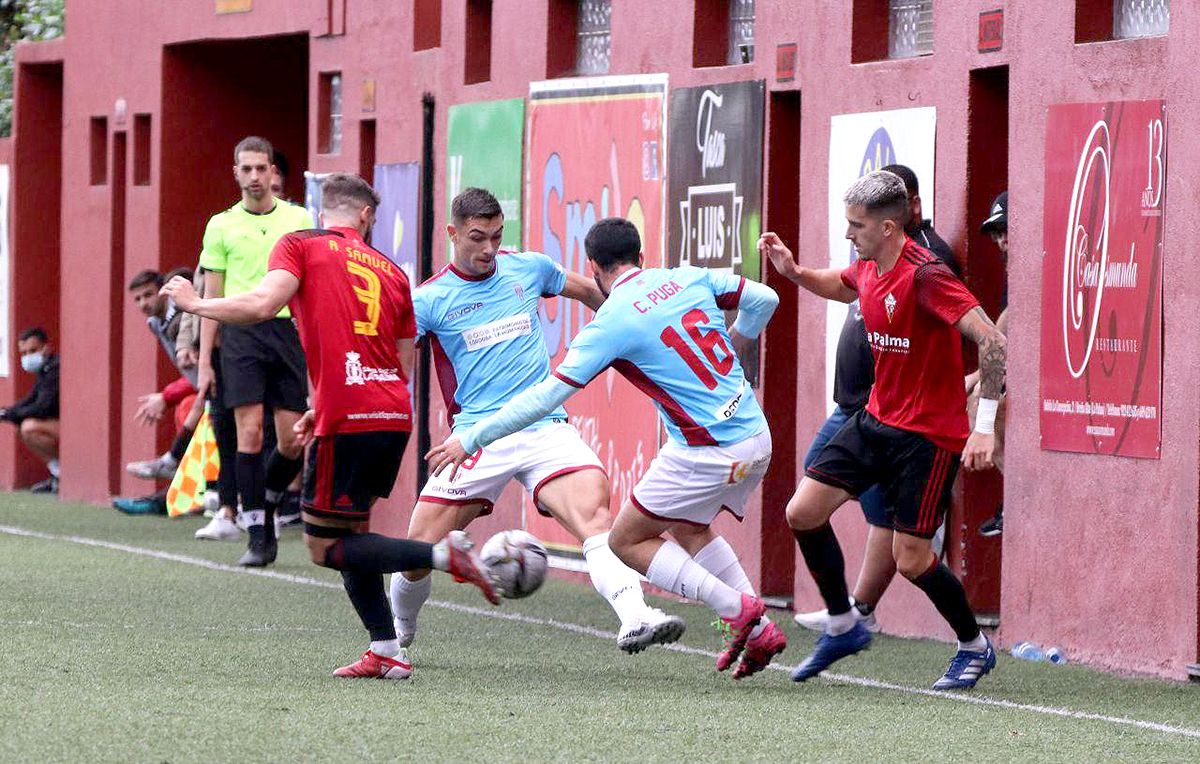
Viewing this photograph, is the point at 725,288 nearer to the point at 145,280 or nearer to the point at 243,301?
the point at 243,301

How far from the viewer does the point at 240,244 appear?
45.8 feet

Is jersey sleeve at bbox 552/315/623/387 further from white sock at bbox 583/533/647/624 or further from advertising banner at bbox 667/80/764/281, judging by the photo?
advertising banner at bbox 667/80/764/281

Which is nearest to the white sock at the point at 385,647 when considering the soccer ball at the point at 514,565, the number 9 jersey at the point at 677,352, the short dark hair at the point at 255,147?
the soccer ball at the point at 514,565

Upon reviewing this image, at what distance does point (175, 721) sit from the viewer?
790cm

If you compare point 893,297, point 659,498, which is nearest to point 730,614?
point 659,498

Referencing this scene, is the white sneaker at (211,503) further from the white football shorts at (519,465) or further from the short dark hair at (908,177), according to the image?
the short dark hair at (908,177)

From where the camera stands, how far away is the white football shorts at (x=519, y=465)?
31.8 feet

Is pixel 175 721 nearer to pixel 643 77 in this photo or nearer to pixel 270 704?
pixel 270 704

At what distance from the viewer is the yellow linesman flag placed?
17797mm

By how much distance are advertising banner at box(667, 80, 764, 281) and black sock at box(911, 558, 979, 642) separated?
3.39 metres

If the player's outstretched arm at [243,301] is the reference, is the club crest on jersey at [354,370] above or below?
below

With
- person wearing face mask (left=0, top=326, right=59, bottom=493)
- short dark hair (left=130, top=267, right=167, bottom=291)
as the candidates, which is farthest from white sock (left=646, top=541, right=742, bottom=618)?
person wearing face mask (left=0, top=326, right=59, bottom=493)

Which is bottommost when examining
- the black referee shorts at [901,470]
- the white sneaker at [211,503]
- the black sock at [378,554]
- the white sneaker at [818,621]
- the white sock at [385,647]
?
the white sneaker at [211,503]

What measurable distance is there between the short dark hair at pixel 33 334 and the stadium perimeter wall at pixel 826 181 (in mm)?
1266
